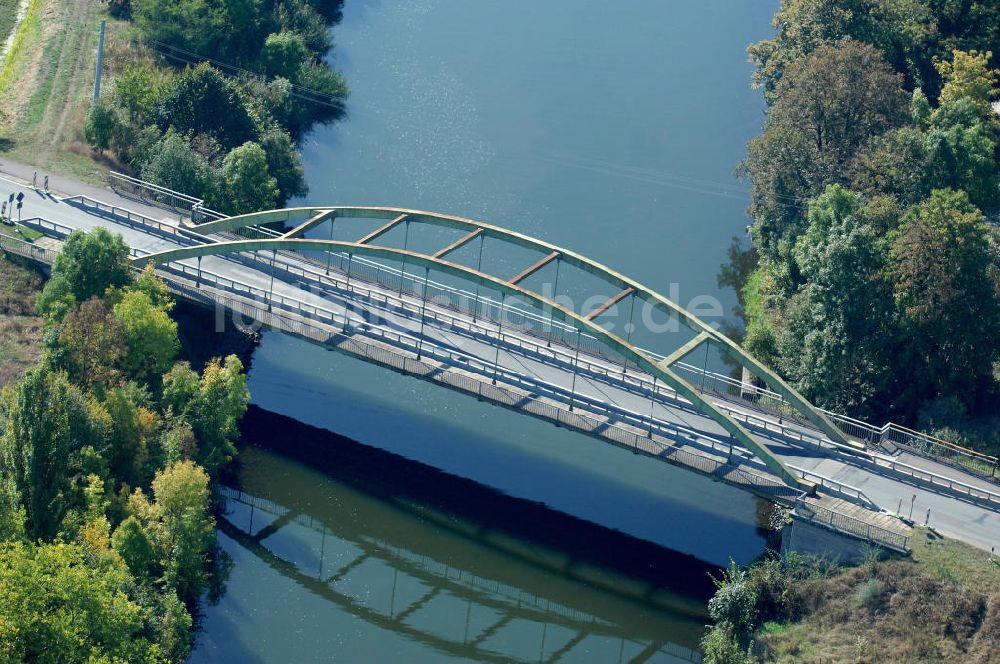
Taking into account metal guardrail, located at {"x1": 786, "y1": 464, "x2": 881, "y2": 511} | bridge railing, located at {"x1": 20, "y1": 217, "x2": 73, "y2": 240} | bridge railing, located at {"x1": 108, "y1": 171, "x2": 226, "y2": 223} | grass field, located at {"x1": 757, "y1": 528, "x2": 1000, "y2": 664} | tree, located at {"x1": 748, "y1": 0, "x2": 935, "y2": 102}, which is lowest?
grass field, located at {"x1": 757, "y1": 528, "x2": 1000, "y2": 664}

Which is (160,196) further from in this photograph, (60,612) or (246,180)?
(60,612)

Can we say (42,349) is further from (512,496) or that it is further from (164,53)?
(164,53)

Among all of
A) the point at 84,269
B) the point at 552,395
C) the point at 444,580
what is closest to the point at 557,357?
the point at 552,395

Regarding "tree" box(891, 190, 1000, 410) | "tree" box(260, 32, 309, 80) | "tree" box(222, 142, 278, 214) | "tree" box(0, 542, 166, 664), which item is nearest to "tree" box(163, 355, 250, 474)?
"tree" box(0, 542, 166, 664)

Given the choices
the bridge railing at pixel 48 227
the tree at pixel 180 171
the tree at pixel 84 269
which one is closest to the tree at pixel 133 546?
the tree at pixel 84 269

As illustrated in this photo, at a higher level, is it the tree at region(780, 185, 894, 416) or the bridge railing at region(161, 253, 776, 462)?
the tree at region(780, 185, 894, 416)

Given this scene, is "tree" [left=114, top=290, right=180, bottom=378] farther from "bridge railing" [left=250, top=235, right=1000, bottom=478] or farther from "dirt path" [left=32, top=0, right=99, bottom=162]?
"dirt path" [left=32, top=0, right=99, bottom=162]
